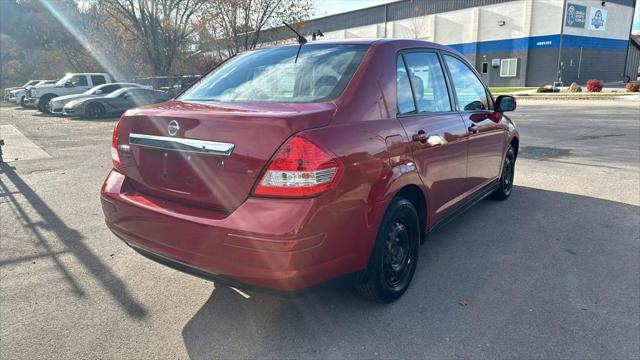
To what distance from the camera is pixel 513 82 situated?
41500 millimetres

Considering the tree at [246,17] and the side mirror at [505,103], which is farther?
the tree at [246,17]

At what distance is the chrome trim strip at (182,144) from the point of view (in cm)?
243

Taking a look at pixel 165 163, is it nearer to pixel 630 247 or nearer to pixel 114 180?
pixel 114 180

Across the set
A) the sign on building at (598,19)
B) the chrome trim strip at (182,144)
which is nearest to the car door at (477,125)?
the chrome trim strip at (182,144)

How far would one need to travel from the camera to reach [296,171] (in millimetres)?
2291

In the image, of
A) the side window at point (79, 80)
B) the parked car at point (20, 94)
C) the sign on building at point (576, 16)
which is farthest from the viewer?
the sign on building at point (576, 16)

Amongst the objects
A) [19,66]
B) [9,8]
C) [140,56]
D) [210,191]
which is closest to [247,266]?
[210,191]

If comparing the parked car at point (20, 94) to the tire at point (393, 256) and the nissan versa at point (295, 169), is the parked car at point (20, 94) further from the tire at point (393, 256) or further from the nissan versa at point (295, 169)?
the tire at point (393, 256)

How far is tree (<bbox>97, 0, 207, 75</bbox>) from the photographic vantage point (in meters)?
26.3

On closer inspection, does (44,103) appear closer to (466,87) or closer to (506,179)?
(506,179)

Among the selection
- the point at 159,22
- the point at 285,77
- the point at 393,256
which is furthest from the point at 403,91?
the point at 159,22

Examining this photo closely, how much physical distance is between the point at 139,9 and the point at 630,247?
27.8m

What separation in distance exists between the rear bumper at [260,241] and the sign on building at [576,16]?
42208 mm

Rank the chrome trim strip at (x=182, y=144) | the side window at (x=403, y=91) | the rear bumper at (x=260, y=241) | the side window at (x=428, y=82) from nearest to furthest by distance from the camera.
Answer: the rear bumper at (x=260, y=241)
the chrome trim strip at (x=182, y=144)
the side window at (x=403, y=91)
the side window at (x=428, y=82)
